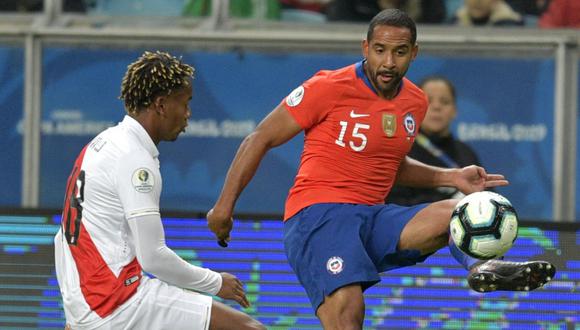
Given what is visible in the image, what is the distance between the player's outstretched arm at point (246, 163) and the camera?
6.02m

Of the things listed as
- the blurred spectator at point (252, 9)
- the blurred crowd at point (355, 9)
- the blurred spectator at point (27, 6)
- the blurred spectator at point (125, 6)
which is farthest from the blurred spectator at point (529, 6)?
the blurred spectator at point (27, 6)

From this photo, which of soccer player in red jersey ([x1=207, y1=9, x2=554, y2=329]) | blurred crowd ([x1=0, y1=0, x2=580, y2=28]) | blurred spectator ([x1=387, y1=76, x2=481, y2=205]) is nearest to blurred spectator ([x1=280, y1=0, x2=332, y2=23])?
blurred crowd ([x1=0, y1=0, x2=580, y2=28])

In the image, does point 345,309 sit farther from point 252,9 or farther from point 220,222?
point 252,9

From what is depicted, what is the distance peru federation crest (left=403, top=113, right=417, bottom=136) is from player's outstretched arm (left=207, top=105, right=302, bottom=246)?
0.55 meters

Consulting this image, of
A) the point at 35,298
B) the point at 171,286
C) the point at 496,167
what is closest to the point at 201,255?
the point at 35,298

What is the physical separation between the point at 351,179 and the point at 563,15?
12.9 feet

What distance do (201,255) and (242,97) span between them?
2246 mm

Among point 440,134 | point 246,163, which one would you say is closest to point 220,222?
point 246,163

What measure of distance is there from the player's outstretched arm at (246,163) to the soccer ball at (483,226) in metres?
0.95

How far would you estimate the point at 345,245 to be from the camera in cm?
602

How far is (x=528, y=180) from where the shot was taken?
938cm

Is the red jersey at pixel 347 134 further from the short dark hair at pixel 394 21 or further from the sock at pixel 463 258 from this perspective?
the sock at pixel 463 258

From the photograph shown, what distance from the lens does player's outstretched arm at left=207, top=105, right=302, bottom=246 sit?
6.02 metres

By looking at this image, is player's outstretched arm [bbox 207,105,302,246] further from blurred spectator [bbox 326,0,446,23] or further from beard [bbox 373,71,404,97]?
blurred spectator [bbox 326,0,446,23]
